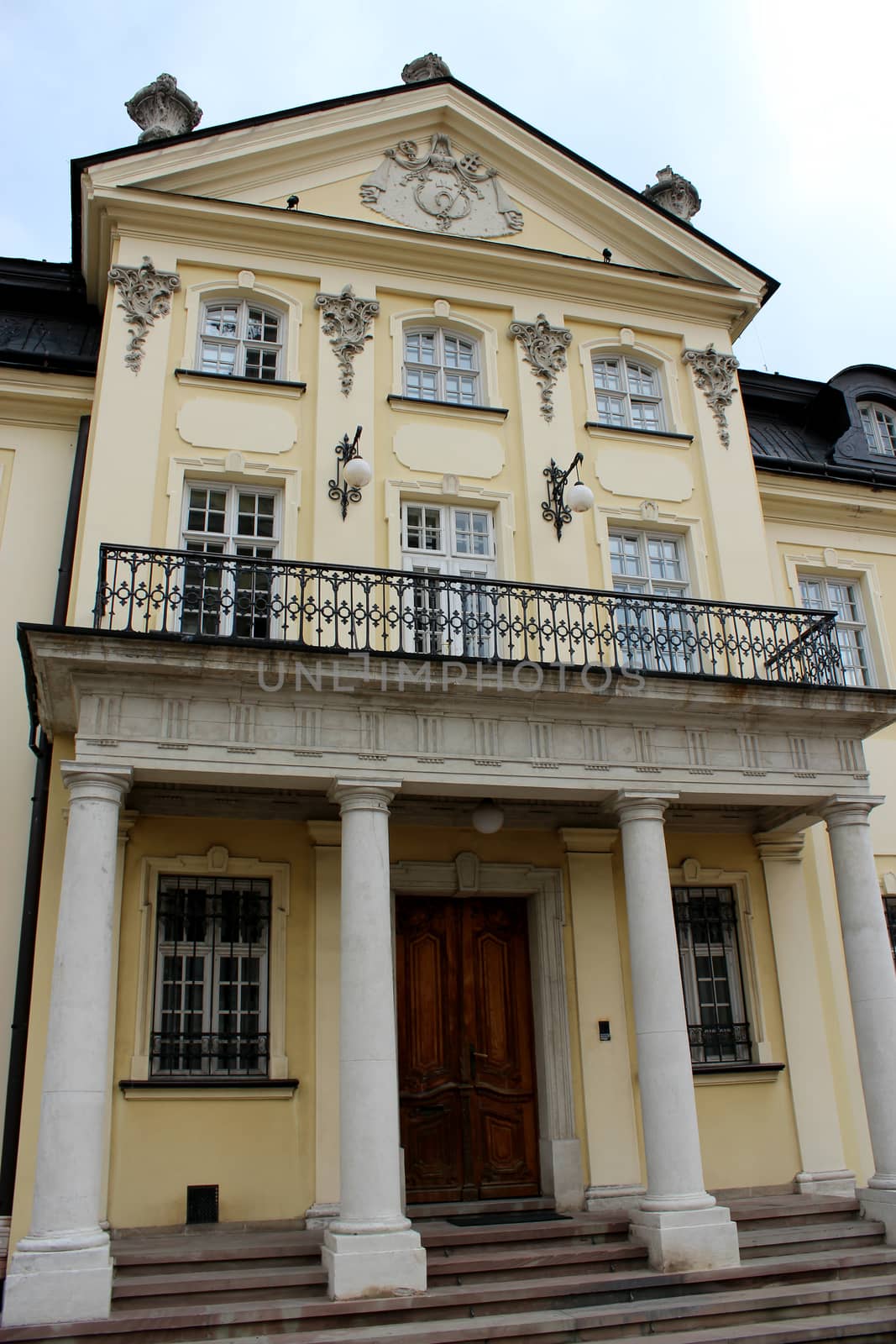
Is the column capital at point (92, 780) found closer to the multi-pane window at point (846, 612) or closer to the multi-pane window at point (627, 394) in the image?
the multi-pane window at point (627, 394)

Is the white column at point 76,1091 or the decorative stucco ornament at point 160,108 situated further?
the decorative stucco ornament at point 160,108

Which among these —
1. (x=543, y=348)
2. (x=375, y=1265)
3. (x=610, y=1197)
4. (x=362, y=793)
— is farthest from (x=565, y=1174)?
(x=543, y=348)

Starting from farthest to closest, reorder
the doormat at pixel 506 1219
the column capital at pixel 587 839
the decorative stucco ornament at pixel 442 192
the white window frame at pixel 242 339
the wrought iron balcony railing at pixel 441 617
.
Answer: the decorative stucco ornament at pixel 442 192
the white window frame at pixel 242 339
the column capital at pixel 587 839
the wrought iron balcony railing at pixel 441 617
the doormat at pixel 506 1219

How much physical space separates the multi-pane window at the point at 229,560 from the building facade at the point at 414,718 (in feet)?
0.21

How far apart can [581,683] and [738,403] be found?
6193 mm

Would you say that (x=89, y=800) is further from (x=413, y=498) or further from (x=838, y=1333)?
(x=838, y=1333)

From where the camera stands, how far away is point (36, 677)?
10.0 m

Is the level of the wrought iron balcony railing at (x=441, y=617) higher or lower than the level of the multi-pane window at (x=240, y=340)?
lower

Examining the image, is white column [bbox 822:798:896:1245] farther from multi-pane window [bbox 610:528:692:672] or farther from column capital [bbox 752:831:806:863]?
multi-pane window [bbox 610:528:692:672]

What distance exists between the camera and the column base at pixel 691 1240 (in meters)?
9.50

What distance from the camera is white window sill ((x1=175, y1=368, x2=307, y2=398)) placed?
42.0ft

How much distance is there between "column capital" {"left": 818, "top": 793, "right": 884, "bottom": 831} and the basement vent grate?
736 centimetres

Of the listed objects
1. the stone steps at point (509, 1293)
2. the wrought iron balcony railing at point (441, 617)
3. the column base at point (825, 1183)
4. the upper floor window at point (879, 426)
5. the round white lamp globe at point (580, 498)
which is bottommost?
the stone steps at point (509, 1293)

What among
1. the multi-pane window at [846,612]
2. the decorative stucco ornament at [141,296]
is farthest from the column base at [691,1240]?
the decorative stucco ornament at [141,296]
